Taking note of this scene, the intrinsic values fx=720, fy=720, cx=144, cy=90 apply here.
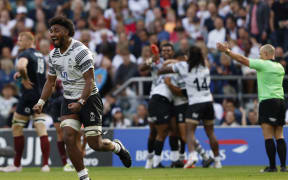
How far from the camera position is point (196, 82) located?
14.7 metres

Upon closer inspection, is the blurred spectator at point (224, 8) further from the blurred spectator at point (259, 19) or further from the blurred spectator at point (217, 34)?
the blurred spectator at point (259, 19)

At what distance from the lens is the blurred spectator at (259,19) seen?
805 inches

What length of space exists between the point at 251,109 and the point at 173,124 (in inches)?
160

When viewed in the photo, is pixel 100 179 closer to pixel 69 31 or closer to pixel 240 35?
pixel 69 31

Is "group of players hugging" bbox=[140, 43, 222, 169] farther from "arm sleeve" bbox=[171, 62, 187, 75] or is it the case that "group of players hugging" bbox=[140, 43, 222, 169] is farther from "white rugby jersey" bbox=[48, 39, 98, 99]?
"white rugby jersey" bbox=[48, 39, 98, 99]

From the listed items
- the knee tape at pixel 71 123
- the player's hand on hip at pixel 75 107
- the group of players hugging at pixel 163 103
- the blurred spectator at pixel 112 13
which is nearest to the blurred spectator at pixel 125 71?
the blurred spectator at pixel 112 13

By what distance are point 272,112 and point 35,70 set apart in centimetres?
482

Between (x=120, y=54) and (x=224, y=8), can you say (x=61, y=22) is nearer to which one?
(x=120, y=54)

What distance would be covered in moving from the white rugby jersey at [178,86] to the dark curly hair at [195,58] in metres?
0.66

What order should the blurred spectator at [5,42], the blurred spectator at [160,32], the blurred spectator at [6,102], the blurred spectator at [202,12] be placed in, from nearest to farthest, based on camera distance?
the blurred spectator at [6,102] < the blurred spectator at [160,32] < the blurred spectator at [202,12] < the blurred spectator at [5,42]

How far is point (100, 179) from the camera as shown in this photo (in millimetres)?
11477

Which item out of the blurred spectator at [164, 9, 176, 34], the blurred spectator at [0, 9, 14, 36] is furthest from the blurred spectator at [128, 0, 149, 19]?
the blurred spectator at [0, 9, 14, 36]

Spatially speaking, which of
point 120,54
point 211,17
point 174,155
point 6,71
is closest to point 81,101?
point 174,155

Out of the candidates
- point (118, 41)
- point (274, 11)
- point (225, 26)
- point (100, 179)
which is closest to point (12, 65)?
point (118, 41)
